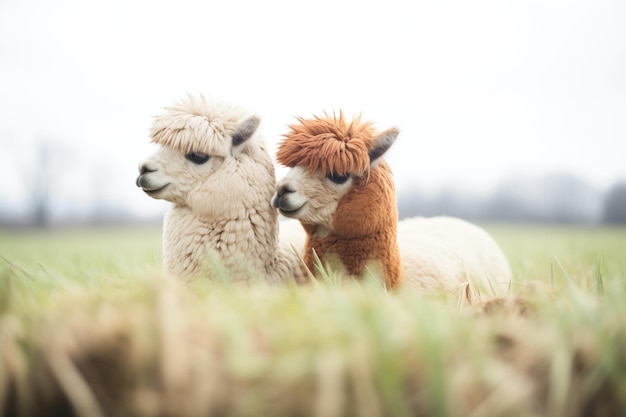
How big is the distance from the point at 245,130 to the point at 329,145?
12.4 inches

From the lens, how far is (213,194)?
1.65m

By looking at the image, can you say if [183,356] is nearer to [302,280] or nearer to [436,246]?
[302,280]

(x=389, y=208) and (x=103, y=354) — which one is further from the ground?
(x=389, y=208)

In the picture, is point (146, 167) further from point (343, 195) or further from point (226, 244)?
point (343, 195)

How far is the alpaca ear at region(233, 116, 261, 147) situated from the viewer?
5.67 ft

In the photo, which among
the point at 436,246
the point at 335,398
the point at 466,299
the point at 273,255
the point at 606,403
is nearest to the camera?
the point at 335,398

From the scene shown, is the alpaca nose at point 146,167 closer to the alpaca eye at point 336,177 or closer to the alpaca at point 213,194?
the alpaca at point 213,194

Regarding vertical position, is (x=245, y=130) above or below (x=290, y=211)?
above

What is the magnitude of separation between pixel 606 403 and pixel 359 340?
39cm

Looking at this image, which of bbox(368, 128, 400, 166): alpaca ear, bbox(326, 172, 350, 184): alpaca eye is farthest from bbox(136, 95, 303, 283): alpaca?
bbox(368, 128, 400, 166): alpaca ear

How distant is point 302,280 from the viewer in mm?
1769

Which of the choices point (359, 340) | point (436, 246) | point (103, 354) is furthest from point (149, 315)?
point (436, 246)

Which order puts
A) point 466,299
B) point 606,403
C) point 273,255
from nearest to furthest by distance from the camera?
1. point 606,403
2. point 466,299
3. point 273,255

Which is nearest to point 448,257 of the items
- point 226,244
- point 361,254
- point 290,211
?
point 361,254
